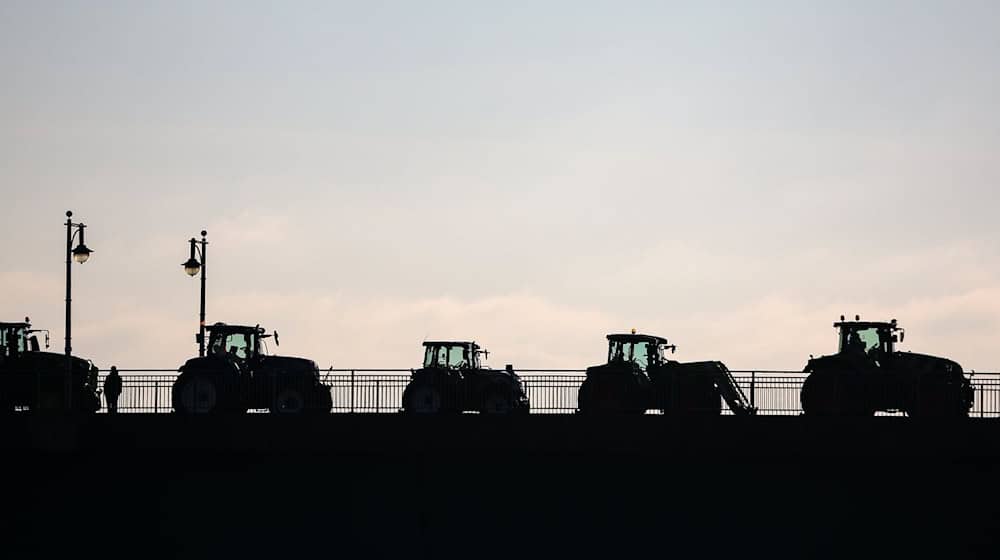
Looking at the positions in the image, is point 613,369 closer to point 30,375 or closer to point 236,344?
point 236,344

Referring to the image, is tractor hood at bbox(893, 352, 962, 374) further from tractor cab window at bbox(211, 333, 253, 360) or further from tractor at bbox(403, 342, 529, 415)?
tractor cab window at bbox(211, 333, 253, 360)

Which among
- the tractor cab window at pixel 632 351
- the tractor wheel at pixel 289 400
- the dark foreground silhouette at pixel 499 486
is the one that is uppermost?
the tractor cab window at pixel 632 351

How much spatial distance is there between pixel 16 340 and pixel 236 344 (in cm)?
574

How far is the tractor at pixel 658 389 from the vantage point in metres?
40.6

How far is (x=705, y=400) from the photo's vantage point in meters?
41.0

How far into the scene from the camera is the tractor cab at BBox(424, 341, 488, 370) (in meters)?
42.5

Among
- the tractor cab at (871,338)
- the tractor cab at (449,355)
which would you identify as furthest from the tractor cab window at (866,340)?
the tractor cab at (449,355)

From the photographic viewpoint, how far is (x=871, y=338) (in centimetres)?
4091

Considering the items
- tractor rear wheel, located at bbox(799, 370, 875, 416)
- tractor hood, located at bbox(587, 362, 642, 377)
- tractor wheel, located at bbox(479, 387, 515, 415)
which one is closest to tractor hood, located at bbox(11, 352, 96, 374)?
tractor wheel, located at bbox(479, 387, 515, 415)

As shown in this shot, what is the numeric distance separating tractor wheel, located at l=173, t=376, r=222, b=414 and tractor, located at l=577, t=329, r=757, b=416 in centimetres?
927

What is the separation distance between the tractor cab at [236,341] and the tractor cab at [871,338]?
15.2 m

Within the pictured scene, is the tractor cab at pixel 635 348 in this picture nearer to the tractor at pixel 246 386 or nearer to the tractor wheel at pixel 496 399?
the tractor wheel at pixel 496 399

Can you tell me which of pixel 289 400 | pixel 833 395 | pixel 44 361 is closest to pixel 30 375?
pixel 44 361

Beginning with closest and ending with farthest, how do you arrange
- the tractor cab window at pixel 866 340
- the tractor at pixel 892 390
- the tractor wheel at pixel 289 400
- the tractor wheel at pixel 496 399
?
the tractor at pixel 892 390, the tractor cab window at pixel 866 340, the tractor wheel at pixel 289 400, the tractor wheel at pixel 496 399
